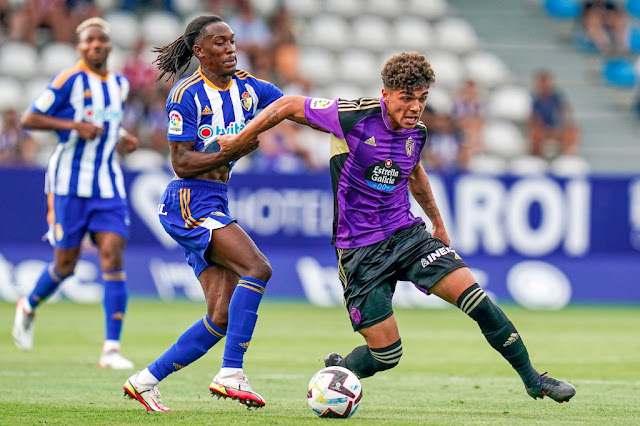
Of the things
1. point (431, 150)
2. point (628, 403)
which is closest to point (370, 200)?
point (628, 403)

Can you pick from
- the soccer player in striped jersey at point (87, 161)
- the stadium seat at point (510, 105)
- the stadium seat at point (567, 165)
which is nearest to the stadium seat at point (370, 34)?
the stadium seat at point (510, 105)

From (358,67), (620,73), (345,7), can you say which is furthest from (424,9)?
(620,73)

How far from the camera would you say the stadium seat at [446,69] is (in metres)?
21.0

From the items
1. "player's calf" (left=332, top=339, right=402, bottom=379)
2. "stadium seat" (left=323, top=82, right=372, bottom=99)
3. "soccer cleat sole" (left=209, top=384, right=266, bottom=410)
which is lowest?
"soccer cleat sole" (left=209, top=384, right=266, bottom=410)

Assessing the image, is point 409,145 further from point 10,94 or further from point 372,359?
point 10,94

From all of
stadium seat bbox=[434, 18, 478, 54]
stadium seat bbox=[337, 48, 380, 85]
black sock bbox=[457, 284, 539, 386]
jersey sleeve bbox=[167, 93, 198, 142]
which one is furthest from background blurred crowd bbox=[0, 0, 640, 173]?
black sock bbox=[457, 284, 539, 386]

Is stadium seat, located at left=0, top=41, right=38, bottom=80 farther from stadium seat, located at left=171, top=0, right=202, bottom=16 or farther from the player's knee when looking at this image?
the player's knee

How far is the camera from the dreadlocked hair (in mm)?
7418

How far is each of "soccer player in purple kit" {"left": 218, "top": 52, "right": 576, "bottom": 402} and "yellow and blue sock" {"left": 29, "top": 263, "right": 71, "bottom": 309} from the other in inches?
152

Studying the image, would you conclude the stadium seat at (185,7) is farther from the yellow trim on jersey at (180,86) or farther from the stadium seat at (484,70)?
the yellow trim on jersey at (180,86)

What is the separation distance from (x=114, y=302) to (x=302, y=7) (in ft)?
43.3

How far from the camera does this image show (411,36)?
21953 millimetres

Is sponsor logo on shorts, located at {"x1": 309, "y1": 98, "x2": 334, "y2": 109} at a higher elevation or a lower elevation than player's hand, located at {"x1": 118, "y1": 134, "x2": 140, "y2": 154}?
higher

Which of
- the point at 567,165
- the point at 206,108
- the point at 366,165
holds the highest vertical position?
the point at 206,108
